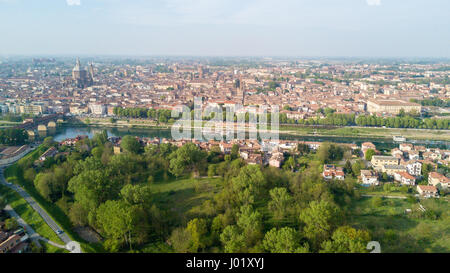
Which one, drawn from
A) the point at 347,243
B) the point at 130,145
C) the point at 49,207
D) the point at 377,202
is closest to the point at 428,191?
the point at 377,202

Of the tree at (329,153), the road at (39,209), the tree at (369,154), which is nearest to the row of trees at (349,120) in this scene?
the tree at (329,153)

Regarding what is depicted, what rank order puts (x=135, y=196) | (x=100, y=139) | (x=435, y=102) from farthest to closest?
(x=435, y=102), (x=100, y=139), (x=135, y=196)

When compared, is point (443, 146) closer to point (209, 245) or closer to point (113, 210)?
point (209, 245)

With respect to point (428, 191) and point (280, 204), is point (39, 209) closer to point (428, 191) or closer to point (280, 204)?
point (280, 204)

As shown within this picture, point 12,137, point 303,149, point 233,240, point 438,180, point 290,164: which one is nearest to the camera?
point 233,240

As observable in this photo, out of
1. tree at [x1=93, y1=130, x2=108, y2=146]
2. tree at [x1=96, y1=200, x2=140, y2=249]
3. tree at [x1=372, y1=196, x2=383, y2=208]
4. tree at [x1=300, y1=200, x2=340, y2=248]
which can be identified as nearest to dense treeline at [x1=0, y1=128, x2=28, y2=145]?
tree at [x1=93, y1=130, x2=108, y2=146]

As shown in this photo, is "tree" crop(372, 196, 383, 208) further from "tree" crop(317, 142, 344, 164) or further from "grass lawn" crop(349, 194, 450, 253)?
"tree" crop(317, 142, 344, 164)
